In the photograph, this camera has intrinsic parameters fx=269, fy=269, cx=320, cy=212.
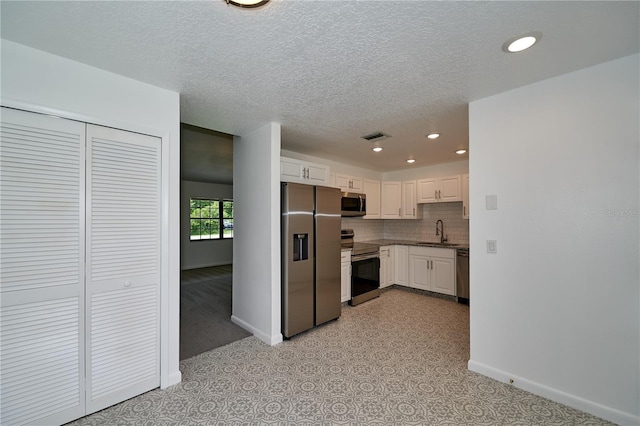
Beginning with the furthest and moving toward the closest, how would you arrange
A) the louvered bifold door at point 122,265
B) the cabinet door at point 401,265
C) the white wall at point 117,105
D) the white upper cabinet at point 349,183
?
1. the cabinet door at point 401,265
2. the white upper cabinet at point 349,183
3. the louvered bifold door at point 122,265
4. the white wall at point 117,105

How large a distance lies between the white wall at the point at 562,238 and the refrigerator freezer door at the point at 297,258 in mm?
1828

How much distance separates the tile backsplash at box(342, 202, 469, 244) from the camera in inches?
204

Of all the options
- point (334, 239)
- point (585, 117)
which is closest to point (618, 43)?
point (585, 117)

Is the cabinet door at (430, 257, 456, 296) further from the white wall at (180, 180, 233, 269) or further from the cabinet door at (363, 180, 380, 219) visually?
the white wall at (180, 180, 233, 269)

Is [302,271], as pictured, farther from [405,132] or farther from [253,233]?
[405,132]

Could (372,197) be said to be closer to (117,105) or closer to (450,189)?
(450,189)

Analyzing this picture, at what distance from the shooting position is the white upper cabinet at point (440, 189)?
482 cm

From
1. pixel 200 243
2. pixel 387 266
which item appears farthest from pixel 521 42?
pixel 200 243

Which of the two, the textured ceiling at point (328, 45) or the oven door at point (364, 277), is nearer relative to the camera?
the textured ceiling at point (328, 45)

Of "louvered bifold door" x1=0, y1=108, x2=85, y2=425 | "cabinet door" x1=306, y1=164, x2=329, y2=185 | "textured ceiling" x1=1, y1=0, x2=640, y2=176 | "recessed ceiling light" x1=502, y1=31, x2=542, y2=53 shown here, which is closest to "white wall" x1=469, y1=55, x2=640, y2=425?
"textured ceiling" x1=1, y1=0, x2=640, y2=176

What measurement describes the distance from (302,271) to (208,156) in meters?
3.22

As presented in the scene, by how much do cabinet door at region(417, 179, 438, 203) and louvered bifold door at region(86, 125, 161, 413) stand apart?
451 centimetres

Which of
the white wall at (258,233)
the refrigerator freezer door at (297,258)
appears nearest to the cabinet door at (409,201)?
the refrigerator freezer door at (297,258)

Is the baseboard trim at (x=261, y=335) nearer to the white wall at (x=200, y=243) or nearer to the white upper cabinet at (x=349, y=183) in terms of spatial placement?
the white upper cabinet at (x=349, y=183)
